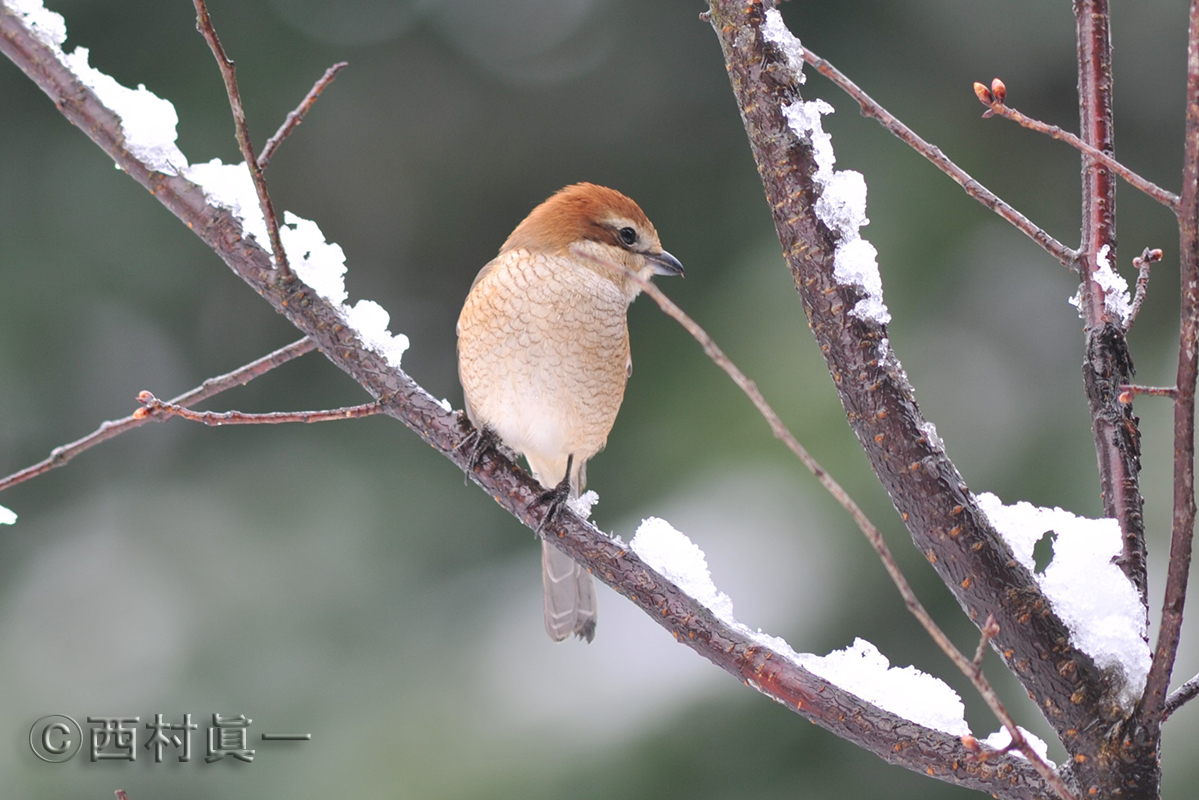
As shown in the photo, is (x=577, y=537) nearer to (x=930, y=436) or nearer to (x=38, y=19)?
(x=930, y=436)

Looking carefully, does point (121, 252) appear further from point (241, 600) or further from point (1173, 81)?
point (1173, 81)

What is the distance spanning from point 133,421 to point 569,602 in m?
1.24

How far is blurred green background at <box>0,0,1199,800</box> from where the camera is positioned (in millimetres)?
3145

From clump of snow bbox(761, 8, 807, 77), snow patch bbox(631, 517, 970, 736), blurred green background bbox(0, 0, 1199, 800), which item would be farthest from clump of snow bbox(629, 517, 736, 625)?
blurred green background bbox(0, 0, 1199, 800)

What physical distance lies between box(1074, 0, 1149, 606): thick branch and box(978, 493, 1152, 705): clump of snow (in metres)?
0.04

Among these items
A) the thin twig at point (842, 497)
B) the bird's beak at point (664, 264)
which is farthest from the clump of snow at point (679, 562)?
the bird's beak at point (664, 264)

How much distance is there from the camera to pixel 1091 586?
112cm

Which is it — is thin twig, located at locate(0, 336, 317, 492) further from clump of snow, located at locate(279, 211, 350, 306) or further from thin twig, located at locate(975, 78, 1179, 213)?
thin twig, located at locate(975, 78, 1179, 213)

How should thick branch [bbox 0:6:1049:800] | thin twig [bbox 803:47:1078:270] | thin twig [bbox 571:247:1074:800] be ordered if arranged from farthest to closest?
thick branch [bbox 0:6:1049:800]
thin twig [bbox 803:47:1078:270]
thin twig [bbox 571:247:1074:800]

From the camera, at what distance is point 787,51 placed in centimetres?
117

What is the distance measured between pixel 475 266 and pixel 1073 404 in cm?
228

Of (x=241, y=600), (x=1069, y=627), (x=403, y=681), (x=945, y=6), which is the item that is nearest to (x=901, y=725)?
(x=1069, y=627)

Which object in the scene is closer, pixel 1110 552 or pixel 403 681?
pixel 1110 552

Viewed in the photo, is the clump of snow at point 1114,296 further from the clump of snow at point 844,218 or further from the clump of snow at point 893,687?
the clump of snow at point 893,687
